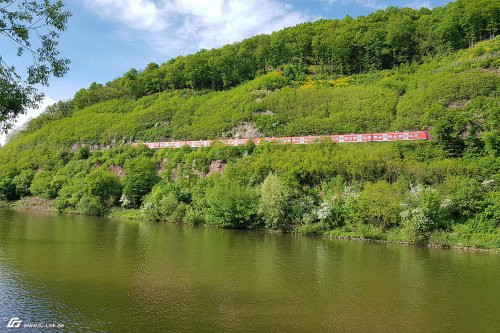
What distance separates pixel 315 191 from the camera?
57938 millimetres

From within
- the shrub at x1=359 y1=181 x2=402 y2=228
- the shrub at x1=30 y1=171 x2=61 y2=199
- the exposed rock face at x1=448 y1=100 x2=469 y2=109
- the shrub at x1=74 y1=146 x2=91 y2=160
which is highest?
the exposed rock face at x1=448 y1=100 x2=469 y2=109

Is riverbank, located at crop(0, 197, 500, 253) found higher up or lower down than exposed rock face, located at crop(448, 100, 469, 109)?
lower down

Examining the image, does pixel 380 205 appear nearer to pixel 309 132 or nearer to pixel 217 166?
pixel 309 132

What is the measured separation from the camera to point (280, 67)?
4390 inches

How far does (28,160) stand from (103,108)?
32.8m

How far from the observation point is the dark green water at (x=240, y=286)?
20266 mm

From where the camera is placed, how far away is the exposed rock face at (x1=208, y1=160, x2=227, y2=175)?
241 ft

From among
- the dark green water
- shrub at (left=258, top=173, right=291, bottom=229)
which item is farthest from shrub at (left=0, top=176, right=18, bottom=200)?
shrub at (left=258, top=173, right=291, bottom=229)

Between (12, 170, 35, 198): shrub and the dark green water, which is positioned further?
(12, 170, 35, 198): shrub

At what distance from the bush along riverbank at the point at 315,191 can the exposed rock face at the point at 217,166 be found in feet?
0.71

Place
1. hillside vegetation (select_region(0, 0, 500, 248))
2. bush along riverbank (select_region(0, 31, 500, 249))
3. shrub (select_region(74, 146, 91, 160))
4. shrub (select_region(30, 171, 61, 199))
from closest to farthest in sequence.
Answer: bush along riverbank (select_region(0, 31, 500, 249)) → hillside vegetation (select_region(0, 0, 500, 248)) → shrub (select_region(30, 171, 61, 199)) → shrub (select_region(74, 146, 91, 160))

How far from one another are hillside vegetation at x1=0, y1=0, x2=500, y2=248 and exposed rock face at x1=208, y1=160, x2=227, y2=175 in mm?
446

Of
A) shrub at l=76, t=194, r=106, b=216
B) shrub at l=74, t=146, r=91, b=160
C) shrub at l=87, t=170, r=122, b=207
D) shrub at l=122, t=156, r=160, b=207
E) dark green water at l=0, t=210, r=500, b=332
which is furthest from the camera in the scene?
shrub at l=74, t=146, r=91, b=160

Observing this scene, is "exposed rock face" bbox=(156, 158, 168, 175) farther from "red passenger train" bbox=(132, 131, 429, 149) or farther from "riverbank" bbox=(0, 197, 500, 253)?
"riverbank" bbox=(0, 197, 500, 253)
